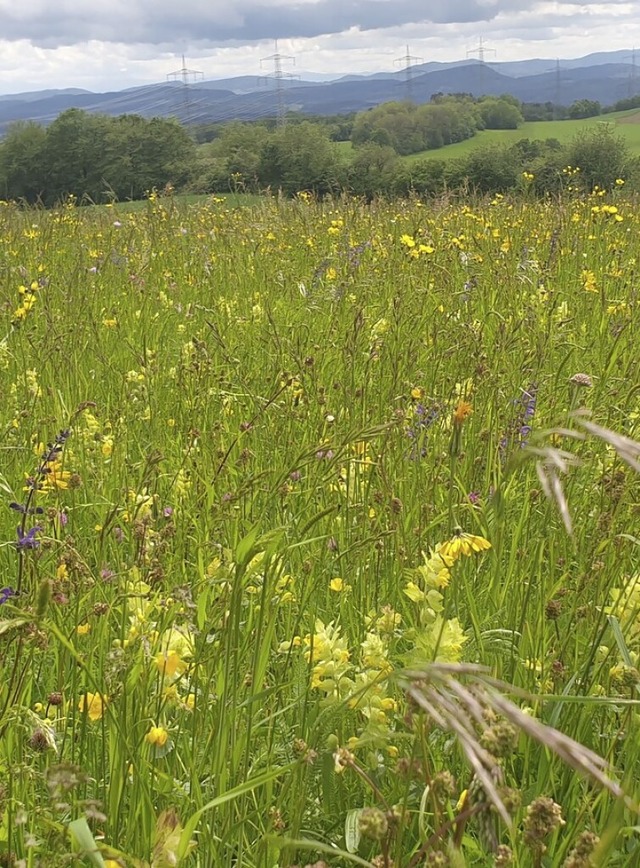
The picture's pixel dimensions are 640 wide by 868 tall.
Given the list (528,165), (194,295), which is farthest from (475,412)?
(528,165)

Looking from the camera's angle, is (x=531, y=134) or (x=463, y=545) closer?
(x=463, y=545)

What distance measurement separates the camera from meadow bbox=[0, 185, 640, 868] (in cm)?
73

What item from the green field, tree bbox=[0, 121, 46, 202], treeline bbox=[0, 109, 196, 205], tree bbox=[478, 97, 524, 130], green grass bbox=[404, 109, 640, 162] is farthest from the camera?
tree bbox=[478, 97, 524, 130]

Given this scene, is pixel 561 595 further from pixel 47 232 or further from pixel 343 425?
pixel 47 232

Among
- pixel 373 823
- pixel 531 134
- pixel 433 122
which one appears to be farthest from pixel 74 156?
pixel 531 134

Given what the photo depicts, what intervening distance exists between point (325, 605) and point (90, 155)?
20.2 metres

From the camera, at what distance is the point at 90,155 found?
1941 centimetres

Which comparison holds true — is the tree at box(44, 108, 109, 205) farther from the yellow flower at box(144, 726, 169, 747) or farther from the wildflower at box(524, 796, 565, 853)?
the wildflower at box(524, 796, 565, 853)

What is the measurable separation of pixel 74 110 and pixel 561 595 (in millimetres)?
27491

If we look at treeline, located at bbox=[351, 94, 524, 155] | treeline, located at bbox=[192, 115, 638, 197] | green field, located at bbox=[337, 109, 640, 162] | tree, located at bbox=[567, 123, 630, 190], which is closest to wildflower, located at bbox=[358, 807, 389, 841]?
treeline, located at bbox=[192, 115, 638, 197]

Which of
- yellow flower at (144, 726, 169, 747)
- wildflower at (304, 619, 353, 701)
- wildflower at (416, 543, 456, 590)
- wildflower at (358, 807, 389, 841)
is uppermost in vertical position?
wildflower at (358, 807, 389, 841)

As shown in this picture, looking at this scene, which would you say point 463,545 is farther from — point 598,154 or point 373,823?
point 598,154

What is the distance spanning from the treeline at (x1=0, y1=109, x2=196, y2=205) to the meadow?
10586mm

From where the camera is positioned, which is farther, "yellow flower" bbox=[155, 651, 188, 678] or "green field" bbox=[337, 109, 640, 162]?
"green field" bbox=[337, 109, 640, 162]
